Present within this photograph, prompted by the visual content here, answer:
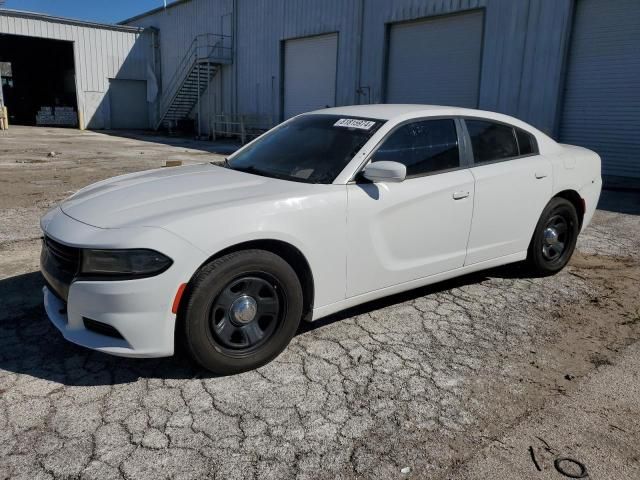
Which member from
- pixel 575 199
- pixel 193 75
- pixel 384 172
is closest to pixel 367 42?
pixel 193 75

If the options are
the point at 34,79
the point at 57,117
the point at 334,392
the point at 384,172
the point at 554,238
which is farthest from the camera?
the point at 34,79

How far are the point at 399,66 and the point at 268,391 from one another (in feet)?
49.6

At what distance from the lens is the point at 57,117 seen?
3225 centimetres

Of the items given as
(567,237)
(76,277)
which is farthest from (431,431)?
(567,237)

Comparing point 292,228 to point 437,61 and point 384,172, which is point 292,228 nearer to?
point 384,172

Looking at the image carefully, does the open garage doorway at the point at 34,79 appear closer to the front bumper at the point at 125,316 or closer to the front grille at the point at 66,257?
the front grille at the point at 66,257

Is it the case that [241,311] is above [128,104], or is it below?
below

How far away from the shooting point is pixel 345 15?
59.6 feet

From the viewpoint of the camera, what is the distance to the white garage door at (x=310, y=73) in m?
19.5

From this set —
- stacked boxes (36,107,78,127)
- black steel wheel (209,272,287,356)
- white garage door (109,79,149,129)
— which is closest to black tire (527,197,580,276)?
black steel wheel (209,272,287,356)

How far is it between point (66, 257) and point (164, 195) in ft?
2.18

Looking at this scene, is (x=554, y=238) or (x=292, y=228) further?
(x=554, y=238)

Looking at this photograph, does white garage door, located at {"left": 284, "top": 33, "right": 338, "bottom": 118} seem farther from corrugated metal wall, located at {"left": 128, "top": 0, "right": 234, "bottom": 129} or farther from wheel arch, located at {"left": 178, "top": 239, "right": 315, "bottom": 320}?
wheel arch, located at {"left": 178, "top": 239, "right": 315, "bottom": 320}

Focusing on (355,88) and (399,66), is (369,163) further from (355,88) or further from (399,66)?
(355,88)
